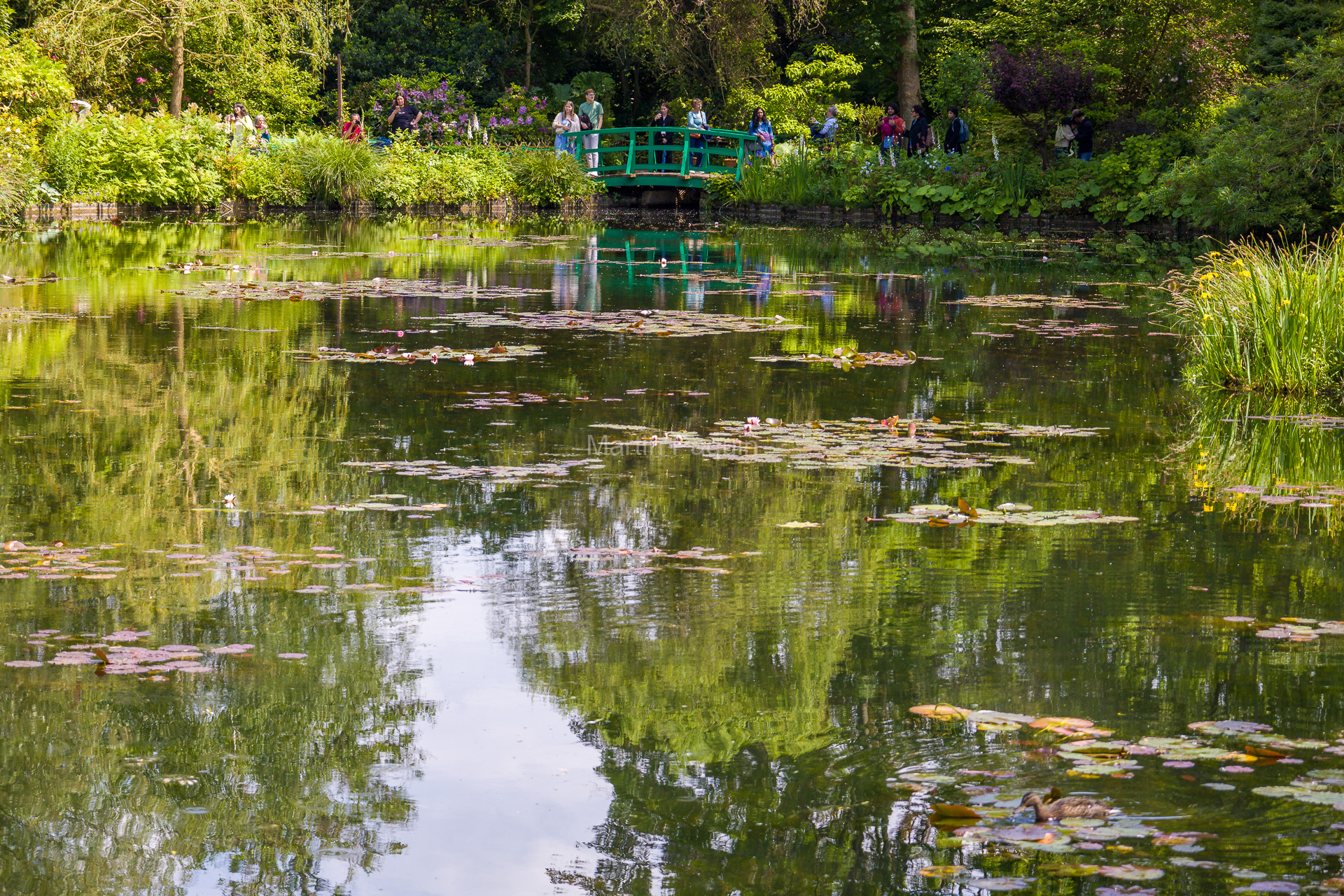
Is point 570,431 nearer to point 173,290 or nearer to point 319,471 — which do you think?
point 319,471

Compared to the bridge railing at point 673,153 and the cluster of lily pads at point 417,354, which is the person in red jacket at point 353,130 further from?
the cluster of lily pads at point 417,354

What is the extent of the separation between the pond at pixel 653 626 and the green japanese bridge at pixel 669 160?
19838 millimetres

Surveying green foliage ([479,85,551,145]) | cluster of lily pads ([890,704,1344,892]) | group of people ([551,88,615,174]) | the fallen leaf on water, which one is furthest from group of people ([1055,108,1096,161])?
the fallen leaf on water

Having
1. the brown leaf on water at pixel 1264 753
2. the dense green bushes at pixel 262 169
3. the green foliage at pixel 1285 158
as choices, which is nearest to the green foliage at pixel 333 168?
the dense green bushes at pixel 262 169

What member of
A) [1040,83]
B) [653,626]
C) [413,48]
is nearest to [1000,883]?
[653,626]

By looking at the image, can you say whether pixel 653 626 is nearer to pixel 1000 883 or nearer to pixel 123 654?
pixel 123 654

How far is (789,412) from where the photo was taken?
22.6 feet

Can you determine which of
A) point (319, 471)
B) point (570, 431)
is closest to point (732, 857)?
point (319, 471)

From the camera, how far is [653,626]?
147 inches

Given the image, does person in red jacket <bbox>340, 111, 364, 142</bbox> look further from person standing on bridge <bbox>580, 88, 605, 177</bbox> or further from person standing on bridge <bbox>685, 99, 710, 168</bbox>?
person standing on bridge <bbox>685, 99, 710, 168</bbox>

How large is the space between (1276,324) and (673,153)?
2344 centimetres

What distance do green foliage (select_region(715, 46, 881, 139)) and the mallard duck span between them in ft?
91.4

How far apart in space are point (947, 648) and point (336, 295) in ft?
28.2

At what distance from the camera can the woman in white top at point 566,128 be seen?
28.5 metres
